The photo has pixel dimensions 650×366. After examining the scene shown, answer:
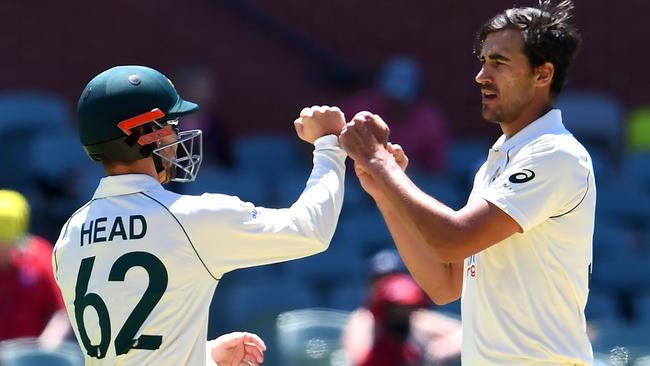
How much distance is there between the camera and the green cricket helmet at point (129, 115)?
385cm

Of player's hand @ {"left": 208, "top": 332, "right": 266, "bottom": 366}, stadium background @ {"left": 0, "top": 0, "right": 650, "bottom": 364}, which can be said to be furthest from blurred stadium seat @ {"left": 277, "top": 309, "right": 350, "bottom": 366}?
player's hand @ {"left": 208, "top": 332, "right": 266, "bottom": 366}

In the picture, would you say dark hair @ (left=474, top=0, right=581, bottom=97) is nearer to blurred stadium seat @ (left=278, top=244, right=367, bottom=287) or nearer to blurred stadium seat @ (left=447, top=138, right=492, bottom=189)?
blurred stadium seat @ (left=278, top=244, right=367, bottom=287)

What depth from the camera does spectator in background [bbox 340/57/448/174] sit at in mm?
10352

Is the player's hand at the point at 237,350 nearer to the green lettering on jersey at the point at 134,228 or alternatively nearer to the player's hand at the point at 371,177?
the green lettering on jersey at the point at 134,228

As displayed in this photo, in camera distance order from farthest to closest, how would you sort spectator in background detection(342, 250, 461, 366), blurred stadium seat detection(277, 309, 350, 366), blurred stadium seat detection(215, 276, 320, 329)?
blurred stadium seat detection(215, 276, 320, 329), blurred stadium seat detection(277, 309, 350, 366), spectator in background detection(342, 250, 461, 366)

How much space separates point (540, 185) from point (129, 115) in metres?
1.17

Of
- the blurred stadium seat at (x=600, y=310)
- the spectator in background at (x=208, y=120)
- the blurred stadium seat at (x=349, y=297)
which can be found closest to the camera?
the blurred stadium seat at (x=349, y=297)

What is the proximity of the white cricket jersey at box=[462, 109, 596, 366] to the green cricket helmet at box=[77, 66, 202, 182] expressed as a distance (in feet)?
2.98

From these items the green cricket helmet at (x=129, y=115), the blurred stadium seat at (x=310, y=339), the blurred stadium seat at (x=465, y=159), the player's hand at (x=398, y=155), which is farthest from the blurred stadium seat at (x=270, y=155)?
the green cricket helmet at (x=129, y=115)

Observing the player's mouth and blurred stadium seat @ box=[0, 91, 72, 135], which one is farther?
blurred stadium seat @ box=[0, 91, 72, 135]

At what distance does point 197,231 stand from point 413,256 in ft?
2.70

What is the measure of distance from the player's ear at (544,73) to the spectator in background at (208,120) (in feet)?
20.5

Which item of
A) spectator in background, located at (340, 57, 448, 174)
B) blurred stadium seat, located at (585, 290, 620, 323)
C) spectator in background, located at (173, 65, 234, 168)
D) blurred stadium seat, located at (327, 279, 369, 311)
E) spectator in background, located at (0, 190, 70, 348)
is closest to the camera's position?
spectator in background, located at (0, 190, 70, 348)

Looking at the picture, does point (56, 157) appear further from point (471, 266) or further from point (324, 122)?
point (471, 266)
